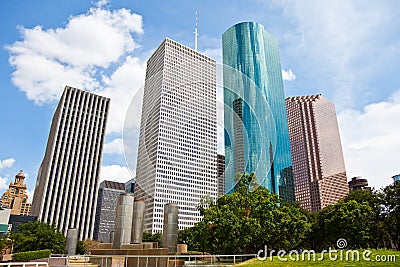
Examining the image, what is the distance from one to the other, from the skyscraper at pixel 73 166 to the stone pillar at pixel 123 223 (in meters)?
77.1

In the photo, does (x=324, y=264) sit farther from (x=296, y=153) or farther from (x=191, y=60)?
(x=296, y=153)

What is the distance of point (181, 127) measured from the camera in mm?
13852

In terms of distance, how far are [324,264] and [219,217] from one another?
40.9 ft

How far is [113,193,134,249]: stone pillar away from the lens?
27922 millimetres

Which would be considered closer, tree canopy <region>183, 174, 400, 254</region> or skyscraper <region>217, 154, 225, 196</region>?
skyscraper <region>217, 154, 225, 196</region>

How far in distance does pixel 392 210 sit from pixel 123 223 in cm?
2923

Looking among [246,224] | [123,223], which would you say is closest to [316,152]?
A: [246,224]

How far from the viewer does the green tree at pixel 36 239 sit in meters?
45.6

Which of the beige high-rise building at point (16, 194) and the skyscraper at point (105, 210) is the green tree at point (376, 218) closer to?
the beige high-rise building at point (16, 194)

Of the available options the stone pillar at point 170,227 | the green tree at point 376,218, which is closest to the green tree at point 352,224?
the green tree at point 376,218

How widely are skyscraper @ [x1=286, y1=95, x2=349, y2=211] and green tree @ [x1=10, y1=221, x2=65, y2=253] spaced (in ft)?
387

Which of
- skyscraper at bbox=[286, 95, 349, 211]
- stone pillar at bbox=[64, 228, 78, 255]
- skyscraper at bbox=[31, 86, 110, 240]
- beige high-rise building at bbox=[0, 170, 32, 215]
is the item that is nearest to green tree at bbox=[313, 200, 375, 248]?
stone pillar at bbox=[64, 228, 78, 255]

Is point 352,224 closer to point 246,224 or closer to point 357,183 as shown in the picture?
point 246,224

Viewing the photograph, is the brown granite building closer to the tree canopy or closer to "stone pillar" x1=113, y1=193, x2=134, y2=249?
the tree canopy
